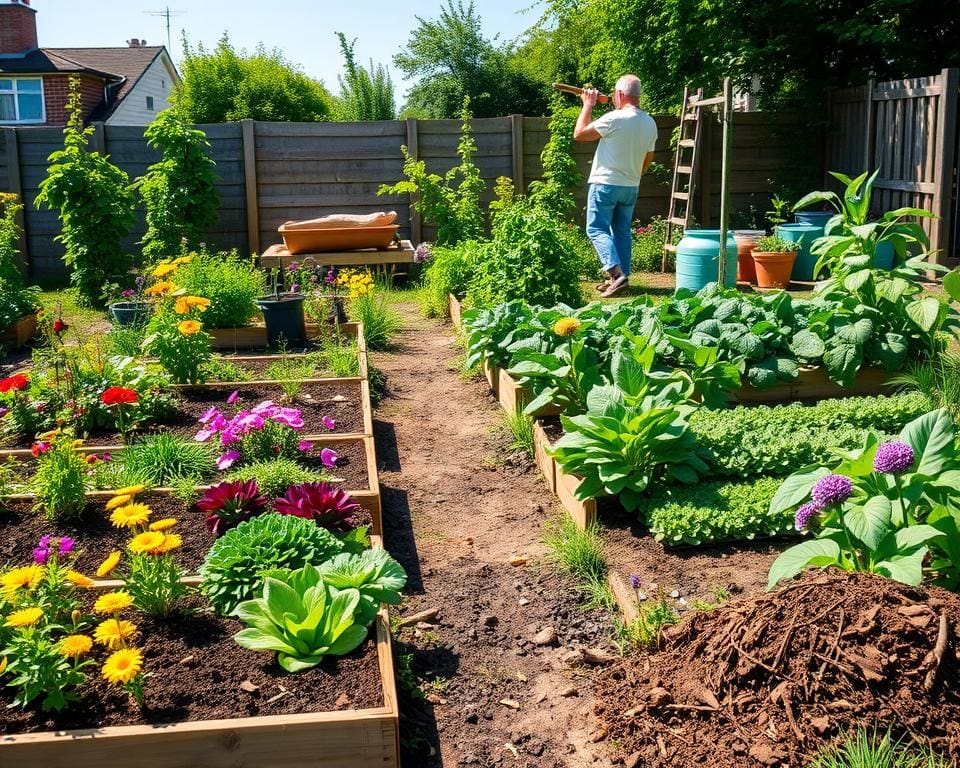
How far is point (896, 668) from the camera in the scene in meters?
2.51

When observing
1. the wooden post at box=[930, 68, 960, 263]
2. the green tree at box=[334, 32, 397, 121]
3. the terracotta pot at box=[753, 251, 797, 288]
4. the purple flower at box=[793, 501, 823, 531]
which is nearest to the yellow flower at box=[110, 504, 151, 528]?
the purple flower at box=[793, 501, 823, 531]

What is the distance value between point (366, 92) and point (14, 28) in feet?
47.3

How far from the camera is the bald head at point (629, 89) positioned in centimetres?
906

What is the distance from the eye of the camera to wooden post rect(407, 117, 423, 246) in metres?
12.0

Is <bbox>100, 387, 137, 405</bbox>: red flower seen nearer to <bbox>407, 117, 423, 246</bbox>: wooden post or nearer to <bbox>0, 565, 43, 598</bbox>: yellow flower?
<bbox>0, 565, 43, 598</bbox>: yellow flower

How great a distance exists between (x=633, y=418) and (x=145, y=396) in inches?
106

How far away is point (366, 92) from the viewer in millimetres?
21031

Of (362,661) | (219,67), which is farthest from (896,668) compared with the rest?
(219,67)

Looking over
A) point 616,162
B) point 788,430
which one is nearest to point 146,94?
point 616,162

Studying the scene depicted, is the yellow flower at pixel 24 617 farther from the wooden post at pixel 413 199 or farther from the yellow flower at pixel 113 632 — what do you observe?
the wooden post at pixel 413 199

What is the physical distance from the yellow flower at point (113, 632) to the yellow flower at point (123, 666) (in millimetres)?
101

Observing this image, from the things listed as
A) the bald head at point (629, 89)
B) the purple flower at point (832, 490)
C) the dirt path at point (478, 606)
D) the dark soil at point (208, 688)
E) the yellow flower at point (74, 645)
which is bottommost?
the dirt path at point (478, 606)

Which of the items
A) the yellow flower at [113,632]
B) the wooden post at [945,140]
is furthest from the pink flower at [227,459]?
the wooden post at [945,140]

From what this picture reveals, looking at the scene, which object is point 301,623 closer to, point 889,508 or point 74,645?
point 74,645
